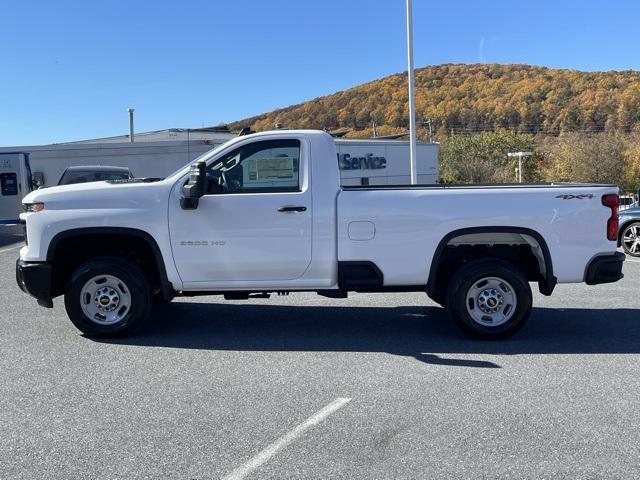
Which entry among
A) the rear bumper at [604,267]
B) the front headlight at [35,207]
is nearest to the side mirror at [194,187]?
the front headlight at [35,207]

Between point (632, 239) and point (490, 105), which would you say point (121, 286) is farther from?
point (490, 105)

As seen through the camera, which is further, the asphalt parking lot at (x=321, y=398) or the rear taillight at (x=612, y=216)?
the rear taillight at (x=612, y=216)

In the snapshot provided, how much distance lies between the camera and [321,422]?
4.46 m

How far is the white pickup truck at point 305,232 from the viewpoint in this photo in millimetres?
6379

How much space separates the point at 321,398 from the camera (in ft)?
16.2

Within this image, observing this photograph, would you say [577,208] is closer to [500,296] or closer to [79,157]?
[500,296]

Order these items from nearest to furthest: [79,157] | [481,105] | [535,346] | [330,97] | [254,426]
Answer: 1. [254,426]
2. [535,346]
3. [79,157]
4. [481,105]
5. [330,97]

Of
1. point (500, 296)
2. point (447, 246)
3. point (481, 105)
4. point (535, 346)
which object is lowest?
point (535, 346)

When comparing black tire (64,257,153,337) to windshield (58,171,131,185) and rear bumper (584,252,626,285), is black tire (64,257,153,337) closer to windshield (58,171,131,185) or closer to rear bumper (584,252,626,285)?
rear bumper (584,252,626,285)

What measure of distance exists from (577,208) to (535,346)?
1444 mm

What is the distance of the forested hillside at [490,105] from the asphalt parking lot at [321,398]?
2534 inches

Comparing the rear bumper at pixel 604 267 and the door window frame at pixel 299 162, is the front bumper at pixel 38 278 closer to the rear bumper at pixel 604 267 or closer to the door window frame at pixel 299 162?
the door window frame at pixel 299 162

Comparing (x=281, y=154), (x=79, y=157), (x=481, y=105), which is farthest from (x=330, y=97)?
(x=281, y=154)

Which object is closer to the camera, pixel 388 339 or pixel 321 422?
pixel 321 422
